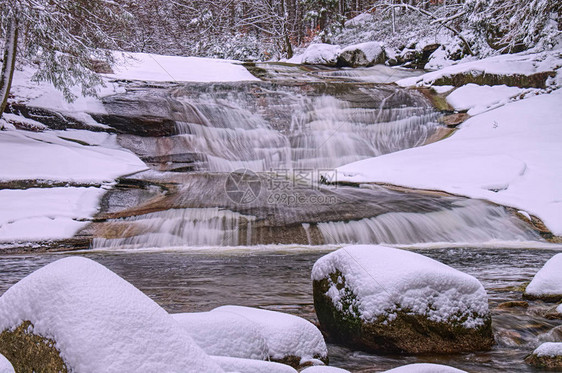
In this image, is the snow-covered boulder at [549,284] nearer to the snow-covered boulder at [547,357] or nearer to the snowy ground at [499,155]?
the snow-covered boulder at [547,357]

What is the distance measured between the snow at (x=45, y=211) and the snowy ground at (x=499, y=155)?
198 inches

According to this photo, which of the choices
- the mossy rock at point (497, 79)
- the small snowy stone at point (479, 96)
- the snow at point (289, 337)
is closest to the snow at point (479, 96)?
A: the small snowy stone at point (479, 96)

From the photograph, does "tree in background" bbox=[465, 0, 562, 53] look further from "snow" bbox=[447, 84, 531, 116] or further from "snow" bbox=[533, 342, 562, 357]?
"snow" bbox=[533, 342, 562, 357]

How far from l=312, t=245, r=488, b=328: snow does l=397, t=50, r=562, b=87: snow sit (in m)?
11.6

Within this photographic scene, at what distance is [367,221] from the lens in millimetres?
7191

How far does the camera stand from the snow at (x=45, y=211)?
6.82 metres

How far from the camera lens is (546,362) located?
113 inches

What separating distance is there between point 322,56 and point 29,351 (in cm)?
1806

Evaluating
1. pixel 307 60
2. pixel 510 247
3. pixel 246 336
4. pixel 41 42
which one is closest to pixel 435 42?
pixel 307 60

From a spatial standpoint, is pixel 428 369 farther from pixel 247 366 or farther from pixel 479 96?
pixel 479 96

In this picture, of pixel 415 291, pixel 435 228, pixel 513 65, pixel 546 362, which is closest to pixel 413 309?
pixel 415 291

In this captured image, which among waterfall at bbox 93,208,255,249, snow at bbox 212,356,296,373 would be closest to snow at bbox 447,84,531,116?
waterfall at bbox 93,208,255,249

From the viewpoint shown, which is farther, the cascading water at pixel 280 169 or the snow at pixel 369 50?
the snow at pixel 369 50

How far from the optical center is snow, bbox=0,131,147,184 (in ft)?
27.4
